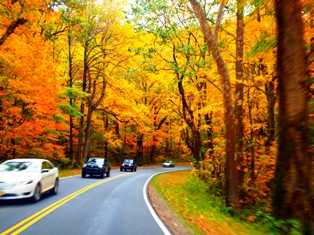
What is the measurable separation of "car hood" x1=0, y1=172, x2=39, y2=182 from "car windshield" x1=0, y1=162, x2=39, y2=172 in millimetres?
385

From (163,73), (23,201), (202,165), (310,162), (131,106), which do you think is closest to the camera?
(310,162)

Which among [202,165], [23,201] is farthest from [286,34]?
[202,165]

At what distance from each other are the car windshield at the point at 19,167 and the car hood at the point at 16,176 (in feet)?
1.26

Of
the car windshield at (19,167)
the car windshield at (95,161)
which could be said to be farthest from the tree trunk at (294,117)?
the car windshield at (95,161)

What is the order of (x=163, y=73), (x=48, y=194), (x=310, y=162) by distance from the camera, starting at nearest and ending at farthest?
(x=310, y=162), (x=48, y=194), (x=163, y=73)

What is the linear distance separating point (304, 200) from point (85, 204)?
7.28 m

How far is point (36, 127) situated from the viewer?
20266mm

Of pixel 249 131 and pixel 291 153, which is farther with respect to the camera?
pixel 249 131

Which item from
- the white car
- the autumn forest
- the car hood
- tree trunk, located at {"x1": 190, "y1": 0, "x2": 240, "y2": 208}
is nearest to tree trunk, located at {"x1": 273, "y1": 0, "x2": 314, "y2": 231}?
the autumn forest

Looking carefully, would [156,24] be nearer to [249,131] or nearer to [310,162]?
[249,131]

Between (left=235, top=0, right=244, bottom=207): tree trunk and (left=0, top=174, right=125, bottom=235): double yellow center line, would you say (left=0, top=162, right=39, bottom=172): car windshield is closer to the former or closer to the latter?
(left=0, top=174, right=125, bottom=235): double yellow center line

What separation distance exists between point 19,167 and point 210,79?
13233mm

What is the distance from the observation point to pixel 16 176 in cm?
941

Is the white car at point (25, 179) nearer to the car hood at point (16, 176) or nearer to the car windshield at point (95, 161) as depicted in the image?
the car hood at point (16, 176)
